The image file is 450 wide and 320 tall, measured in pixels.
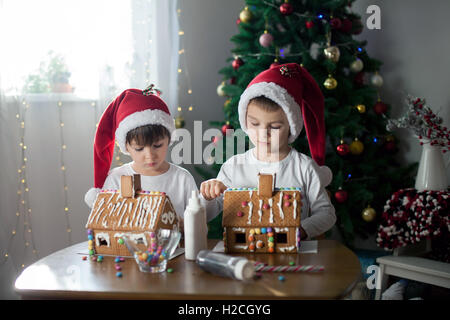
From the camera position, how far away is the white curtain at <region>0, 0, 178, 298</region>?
2572 mm

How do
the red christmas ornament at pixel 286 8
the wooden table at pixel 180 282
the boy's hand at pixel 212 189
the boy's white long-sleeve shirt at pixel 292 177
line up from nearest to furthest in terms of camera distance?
the wooden table at pixel 180 282 → the boy's hand at pixel 212 189 → the boy's white long-sleeve shirt at pixel 292 177 → the red christmas ornament at pixel 286 8

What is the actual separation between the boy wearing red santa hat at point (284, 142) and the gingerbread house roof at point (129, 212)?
9.8 inches

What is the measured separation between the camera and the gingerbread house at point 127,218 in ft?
4.25

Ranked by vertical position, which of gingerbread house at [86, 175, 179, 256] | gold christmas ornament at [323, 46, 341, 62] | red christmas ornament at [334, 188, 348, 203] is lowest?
red christmas ornament at [334, 188, 348, 203]

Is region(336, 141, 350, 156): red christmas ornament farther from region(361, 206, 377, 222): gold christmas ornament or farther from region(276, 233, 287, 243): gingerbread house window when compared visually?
region(276, 233, 287, 243): gingerbread house window

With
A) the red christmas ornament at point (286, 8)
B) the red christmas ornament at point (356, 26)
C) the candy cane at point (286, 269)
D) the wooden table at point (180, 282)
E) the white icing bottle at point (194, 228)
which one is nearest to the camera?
the wooden table at point (180, 282)

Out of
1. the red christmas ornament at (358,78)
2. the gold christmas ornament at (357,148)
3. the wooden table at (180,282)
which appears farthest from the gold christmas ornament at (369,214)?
the wooden table at (180,282)

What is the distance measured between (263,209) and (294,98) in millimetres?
530

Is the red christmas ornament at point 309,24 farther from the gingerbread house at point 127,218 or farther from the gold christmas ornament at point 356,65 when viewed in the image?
the gingerbread house at point 127,218

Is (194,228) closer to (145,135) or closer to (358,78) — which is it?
(145,135)

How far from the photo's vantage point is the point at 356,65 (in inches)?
103

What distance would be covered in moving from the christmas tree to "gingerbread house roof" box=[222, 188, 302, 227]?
1223mm

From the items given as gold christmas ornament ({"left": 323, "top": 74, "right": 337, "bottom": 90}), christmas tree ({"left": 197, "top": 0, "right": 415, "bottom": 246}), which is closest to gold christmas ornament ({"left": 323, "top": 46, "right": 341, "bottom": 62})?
christmas tree ({"left": 197, "top": 0, "right": 415, "bottom": 246})
